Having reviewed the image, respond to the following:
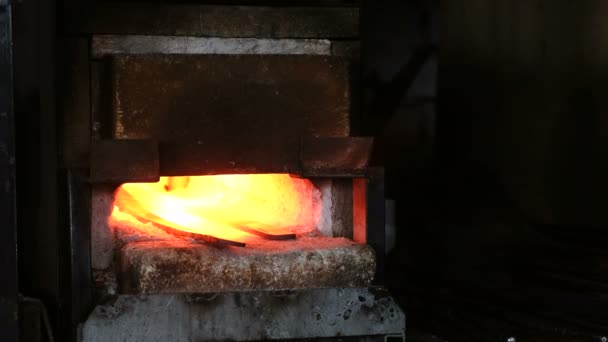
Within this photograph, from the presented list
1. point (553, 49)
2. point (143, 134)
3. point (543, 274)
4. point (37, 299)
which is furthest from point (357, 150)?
point (553, 49)

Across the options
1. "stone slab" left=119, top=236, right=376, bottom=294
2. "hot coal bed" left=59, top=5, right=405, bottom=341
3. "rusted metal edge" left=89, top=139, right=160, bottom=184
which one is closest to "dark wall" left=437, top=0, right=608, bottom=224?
"hot coal bed" left=59, top=5, right=405, bottom=341

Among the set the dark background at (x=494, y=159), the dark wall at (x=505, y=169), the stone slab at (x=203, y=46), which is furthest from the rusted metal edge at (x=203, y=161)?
the dark wall at (x=505, y=169)

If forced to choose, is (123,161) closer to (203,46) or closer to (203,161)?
(203,161)

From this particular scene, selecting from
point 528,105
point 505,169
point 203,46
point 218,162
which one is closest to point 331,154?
point 218,162

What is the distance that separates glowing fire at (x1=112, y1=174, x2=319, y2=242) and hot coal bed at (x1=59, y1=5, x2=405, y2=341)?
0.02 meters

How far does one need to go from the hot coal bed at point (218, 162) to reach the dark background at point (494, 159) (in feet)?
2.32

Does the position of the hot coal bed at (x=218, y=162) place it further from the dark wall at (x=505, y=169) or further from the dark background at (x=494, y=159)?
the dark wall at (x=505, y=169)

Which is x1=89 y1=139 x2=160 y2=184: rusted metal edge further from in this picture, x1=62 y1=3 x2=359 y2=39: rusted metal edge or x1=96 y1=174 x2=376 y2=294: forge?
x1=62 y1=3 x2=359 y2=39: rusted metal edge

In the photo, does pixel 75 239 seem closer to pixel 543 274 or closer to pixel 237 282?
pixel 237 282

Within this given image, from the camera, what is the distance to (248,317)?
97.7 inches

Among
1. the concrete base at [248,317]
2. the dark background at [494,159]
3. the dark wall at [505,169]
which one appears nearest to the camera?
the concrete base at [248,317]

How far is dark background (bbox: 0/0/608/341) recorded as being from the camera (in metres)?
3.79

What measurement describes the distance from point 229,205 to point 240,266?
0.53 m

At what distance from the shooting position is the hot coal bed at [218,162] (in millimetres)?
2469
